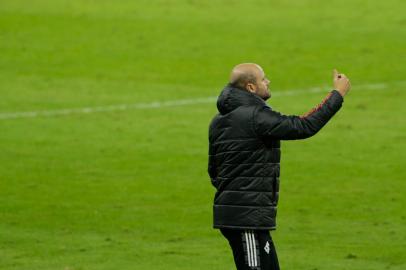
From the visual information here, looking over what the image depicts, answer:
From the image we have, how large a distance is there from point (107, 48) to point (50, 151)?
8.84 m

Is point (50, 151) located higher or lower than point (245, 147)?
lower

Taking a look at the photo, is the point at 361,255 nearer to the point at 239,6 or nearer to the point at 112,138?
A: the point at 112,138

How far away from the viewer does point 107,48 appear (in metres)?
27.3

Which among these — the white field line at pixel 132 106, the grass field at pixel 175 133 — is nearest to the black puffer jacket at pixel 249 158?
the grass field at pixel 175 133

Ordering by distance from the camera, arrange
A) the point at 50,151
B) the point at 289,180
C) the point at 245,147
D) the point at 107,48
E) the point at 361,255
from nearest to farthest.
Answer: the point at 245,147 < the point at 361,255 < the point at 289,180 < the point at 50,151 < the point at 107,48

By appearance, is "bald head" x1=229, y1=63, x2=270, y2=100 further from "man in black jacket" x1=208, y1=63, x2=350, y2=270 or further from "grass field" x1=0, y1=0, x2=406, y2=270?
"grass field" x1=0, y1=0, x2=406, y2=270

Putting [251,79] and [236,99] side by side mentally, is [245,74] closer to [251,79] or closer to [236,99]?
[251,79]

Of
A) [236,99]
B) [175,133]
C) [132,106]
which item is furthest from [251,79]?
[132,106]

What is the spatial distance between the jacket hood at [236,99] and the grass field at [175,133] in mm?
3214

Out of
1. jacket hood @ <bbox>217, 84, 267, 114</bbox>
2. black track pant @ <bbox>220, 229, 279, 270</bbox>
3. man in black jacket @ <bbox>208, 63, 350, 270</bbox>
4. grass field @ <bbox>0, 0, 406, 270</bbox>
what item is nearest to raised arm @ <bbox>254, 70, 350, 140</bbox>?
man in black jacket @ <bbox>208, 63, 350, 270</bbox>

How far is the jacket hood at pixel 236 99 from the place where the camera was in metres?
9.31

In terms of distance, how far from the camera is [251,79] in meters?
9.33

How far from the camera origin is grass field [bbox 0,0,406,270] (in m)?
13.4

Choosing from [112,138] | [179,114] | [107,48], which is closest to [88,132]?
[112,138]
